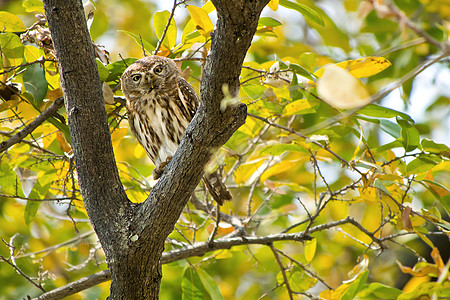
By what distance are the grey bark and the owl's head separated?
0.95 metres

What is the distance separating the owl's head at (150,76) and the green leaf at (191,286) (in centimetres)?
133

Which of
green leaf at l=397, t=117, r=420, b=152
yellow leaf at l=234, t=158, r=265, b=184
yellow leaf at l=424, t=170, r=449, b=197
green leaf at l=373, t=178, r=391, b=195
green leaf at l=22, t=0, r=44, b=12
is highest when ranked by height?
green leaf at l=22, t=0, r=44, b=12

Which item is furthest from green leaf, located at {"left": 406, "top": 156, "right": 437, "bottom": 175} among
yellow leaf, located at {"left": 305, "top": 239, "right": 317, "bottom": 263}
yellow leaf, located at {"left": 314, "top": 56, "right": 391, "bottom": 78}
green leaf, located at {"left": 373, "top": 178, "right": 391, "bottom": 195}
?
yellow leaf, located at {"left": 305, "top": 239, "right": 317, "bottom": 263}

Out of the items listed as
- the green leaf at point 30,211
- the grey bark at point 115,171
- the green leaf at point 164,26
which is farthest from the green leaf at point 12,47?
the green leaf at point 30,211

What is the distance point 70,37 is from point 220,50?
881 millimetres

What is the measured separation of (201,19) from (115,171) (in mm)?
1013

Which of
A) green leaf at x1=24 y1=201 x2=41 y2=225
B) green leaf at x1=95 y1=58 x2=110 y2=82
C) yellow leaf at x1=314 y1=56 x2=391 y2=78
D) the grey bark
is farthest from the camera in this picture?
green leaf at x1=24 y1=201 x2=41 y2=225

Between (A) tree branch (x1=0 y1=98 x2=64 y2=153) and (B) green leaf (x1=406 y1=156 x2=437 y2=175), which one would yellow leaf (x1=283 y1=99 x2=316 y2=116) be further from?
(A) tree branch (x1=0 y1=98 x2=64 y2=153)

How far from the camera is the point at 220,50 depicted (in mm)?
1983

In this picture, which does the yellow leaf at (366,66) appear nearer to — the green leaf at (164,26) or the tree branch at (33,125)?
the green leaf at (164,26)

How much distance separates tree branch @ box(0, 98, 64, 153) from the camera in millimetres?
2713

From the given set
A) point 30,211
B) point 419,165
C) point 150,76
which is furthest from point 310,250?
Answer: point 30,211

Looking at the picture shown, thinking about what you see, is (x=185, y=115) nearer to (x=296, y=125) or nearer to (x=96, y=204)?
(x=296, y=125)

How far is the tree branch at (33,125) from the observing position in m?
2.71
